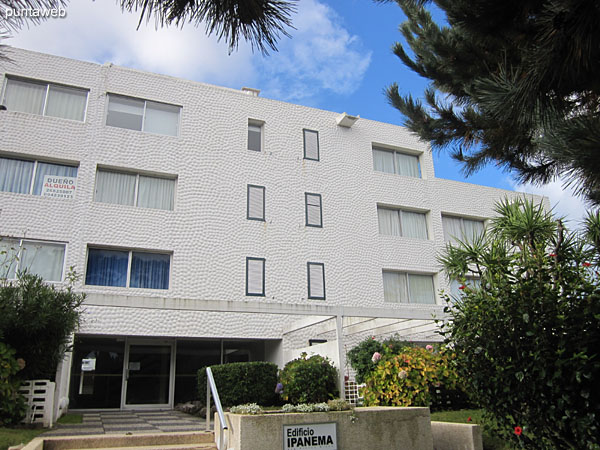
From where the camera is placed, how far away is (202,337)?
1580cm

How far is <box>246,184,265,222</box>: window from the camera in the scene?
57.4ft

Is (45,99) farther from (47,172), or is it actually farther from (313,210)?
(313,210)

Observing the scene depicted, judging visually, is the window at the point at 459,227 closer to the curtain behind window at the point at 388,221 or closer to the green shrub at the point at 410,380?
the curtain behind window at the point at 388,221

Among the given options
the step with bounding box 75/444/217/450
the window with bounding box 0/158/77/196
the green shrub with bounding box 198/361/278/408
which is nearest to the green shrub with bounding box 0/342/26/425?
the step with bounding box 75/444/217/450

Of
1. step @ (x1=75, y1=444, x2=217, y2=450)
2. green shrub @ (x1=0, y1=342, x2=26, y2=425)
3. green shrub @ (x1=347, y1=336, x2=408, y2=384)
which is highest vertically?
green shrub @ (x1=347, y1=336, x2=408, y2=384)

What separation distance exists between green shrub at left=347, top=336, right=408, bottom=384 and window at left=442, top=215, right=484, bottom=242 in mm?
8508

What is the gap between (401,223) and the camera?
20.1 metres

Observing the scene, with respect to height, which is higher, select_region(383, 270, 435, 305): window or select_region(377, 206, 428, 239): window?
select_region(377, 206, 428, 239): window

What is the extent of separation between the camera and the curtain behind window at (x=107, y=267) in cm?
1509

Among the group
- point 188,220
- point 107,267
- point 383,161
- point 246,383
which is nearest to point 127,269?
point 107,267

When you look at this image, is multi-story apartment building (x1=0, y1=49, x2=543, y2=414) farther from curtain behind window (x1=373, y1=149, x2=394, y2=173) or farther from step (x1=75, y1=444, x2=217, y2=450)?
step (x1=75, y1=444, x2=217, y2=450)

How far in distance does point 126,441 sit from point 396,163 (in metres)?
15.7

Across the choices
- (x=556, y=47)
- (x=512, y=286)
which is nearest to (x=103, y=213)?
(x=512, y=286)

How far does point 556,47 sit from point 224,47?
7.98 ft
